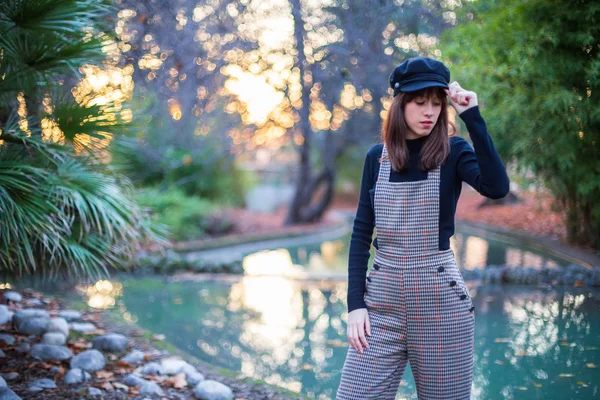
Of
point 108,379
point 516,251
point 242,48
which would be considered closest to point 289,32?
point 242,48

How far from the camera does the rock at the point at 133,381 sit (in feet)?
11.3

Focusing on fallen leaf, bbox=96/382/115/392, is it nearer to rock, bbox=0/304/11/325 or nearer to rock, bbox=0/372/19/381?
rock, bbox=0/372/19/381

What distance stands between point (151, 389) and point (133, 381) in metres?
0.17

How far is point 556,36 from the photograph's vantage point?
14.8 feet

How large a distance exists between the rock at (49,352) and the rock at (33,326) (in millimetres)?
470

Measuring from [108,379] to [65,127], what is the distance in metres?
1.54

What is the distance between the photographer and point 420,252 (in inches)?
71.0

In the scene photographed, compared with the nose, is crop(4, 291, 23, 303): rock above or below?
below

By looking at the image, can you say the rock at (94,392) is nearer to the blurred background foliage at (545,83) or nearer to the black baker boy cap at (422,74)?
the black baker boy cap at (422,74)

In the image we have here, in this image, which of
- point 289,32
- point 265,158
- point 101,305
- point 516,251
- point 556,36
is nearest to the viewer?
point 556,36

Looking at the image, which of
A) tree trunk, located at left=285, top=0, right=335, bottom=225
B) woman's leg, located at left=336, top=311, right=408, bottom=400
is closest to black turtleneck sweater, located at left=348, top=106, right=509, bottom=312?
woman's leg, located at left=336, top=311, right=408, bottom=400

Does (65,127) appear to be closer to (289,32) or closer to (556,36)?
(556,36)

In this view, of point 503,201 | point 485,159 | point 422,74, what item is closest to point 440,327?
point 485,159

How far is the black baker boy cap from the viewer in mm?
1794
